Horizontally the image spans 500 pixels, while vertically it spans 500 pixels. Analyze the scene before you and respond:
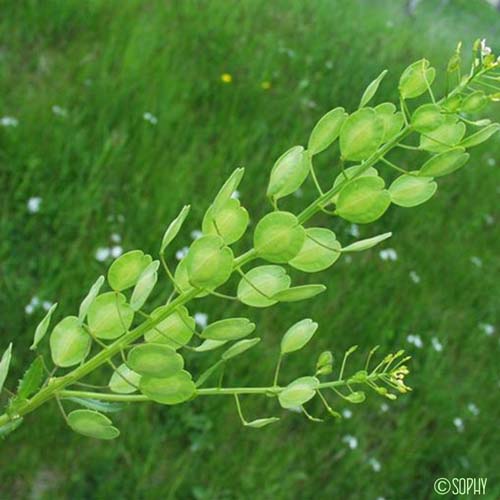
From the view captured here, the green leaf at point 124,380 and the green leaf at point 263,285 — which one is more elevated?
the green leaf at point 263,285

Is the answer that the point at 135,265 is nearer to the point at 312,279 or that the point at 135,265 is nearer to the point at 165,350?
the point at 165,350

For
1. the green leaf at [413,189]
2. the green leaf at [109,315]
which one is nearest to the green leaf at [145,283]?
the green leaf at [109,315]

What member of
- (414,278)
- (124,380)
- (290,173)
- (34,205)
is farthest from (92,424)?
(414,278)

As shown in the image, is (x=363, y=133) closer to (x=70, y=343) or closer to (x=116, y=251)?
(x=70, y=343)

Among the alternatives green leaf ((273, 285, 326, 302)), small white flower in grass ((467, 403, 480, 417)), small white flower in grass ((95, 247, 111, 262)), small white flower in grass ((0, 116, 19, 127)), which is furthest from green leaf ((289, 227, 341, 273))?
small white flower in grass ((467, 403, 480, 417))

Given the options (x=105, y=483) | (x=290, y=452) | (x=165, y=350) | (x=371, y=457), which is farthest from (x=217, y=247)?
(x=371, y=457)

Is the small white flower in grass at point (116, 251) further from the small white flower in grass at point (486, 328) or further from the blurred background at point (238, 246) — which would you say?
the small white flower in grass at point (486, 328)
